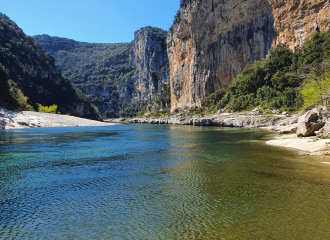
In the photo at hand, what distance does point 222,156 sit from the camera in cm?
1814

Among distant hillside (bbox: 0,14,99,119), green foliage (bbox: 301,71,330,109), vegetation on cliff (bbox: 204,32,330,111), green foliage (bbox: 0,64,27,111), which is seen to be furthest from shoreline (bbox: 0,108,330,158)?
distant hillside (bbox: 0,14,99,119)

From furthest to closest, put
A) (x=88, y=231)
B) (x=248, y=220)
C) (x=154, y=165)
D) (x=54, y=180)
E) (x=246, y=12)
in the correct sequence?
1. (x=246, y=12)
2. (x=154, y=165)
3. (x=54, y=180)
4. (x=248, y=220)
5. (x=88, y=231)

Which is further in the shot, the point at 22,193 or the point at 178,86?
the point at 178,86

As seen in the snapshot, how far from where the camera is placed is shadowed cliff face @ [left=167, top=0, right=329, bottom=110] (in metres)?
58.7

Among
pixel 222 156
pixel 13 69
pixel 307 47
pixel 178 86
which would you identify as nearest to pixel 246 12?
pixel 307 47

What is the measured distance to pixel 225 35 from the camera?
81875 millimetres

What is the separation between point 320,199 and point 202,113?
74.5m

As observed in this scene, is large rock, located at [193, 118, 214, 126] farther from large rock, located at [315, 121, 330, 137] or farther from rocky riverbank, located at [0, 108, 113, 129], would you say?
large rock, located at [315, 121, 330, 137]

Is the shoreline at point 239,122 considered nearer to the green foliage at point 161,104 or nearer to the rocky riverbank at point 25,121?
the rocky riverbank at point 25,121

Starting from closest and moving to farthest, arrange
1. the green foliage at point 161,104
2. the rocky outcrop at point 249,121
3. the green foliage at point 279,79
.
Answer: the rocky outcrop at point 249,121, the green foliage at point 279,79, the green foliage at point 161,104

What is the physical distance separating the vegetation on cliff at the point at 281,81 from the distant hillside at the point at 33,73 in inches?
3085

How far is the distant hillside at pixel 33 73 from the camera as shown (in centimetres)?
9706

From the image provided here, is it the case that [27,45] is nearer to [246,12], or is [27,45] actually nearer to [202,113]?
[202,113]

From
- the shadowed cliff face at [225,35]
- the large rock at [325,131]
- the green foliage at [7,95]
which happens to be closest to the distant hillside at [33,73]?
the green foliage at [7,95]
